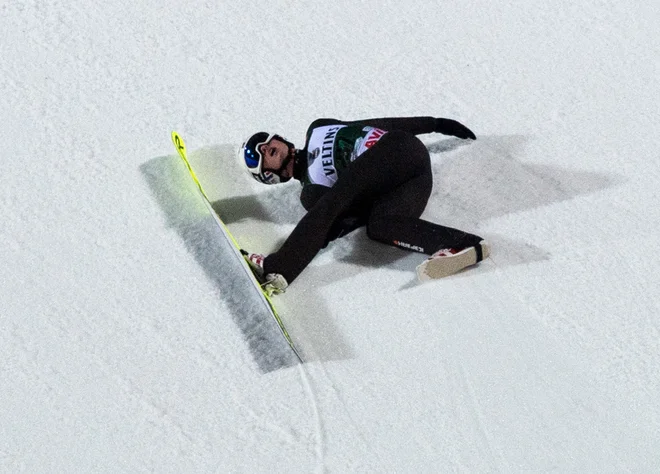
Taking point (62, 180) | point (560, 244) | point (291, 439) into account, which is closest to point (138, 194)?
point (62, 180)

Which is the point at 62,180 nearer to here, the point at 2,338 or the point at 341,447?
the point at 2,338

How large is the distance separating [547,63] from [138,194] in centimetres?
173

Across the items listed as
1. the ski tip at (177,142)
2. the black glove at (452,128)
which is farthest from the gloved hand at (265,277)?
the black glove at (452,128)

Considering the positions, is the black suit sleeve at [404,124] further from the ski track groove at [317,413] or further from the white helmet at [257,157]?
the ski track groove at [317,413]

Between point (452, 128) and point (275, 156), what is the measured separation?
65 cm

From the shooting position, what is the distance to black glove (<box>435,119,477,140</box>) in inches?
146

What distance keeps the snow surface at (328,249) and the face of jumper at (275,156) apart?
0.18 m

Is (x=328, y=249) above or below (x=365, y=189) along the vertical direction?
below

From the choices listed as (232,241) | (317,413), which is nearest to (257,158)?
(232,241)

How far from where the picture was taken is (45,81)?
4.17 metres

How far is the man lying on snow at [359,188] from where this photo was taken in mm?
3264

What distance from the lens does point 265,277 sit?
3.26 m

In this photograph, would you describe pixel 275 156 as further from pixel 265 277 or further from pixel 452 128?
pixel 452 128

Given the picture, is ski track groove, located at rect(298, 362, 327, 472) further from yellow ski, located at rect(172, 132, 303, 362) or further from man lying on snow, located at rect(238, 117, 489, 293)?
man lying on snow, located at rect(238, 117, 489, 293)
